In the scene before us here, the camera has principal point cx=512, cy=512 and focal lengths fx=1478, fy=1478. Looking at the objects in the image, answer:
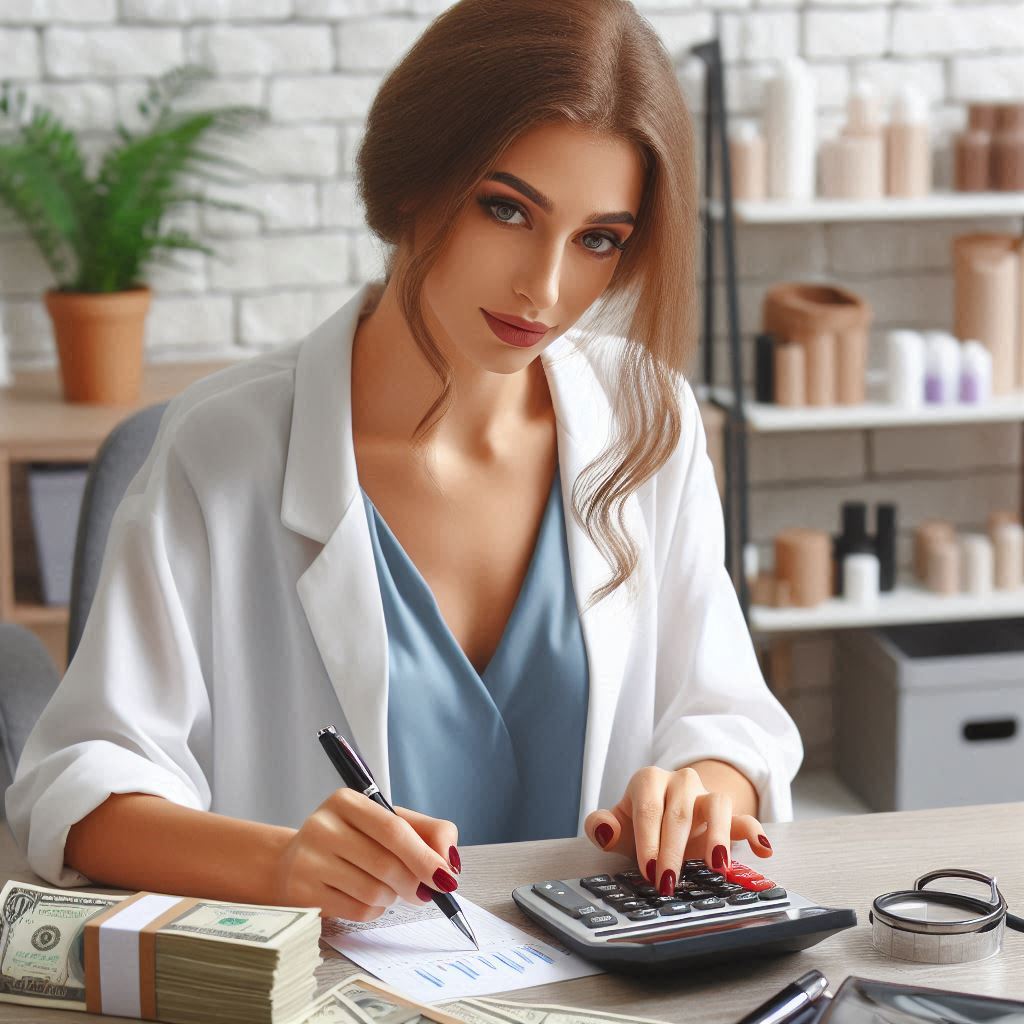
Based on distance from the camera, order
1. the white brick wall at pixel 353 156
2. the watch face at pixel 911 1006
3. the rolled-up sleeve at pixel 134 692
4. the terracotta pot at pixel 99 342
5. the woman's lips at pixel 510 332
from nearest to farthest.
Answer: the watch face at pixel 911 1006
the rolled-up sleeve at pixel 134 692
the woman's lips at pixel 510 332
the terracotta pot at pixel 99 342
the white brick wall at pixel 353 156

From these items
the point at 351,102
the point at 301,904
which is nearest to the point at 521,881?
the point at 301,904

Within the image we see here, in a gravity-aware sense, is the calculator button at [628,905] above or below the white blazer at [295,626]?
below

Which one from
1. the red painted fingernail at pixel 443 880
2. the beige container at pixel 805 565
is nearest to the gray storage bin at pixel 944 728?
the beige container at pixel 805 565

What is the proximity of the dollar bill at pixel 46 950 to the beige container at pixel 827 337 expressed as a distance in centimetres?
205

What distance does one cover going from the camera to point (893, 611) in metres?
2.75

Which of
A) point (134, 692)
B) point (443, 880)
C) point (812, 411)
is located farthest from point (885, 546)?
point (443, 880)

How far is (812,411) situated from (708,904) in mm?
1897

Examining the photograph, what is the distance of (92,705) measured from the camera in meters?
1.13

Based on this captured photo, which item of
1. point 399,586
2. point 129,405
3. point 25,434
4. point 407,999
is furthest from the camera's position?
point 129,405

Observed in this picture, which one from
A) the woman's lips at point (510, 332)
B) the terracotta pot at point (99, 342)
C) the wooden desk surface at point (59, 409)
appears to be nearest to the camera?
the woman's lips at point (510, 332)

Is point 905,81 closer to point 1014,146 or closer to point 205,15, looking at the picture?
Result: point 1014,146

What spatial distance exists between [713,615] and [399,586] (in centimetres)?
29

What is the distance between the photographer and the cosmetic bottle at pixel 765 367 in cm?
273

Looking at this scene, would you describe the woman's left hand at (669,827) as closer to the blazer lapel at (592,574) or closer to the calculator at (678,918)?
the calculator at (678,918)
